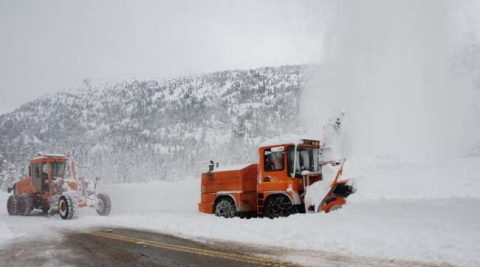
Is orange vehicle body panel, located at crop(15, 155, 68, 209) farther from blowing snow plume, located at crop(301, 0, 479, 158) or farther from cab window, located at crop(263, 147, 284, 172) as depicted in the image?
blowing snow plume, located at crop(301, 0, 479, 158)

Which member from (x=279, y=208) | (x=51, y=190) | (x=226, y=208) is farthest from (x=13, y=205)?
(x=279, y=208)

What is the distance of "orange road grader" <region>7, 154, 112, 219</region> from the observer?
17875 mm

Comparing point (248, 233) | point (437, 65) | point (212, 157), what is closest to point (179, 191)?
point (248, 233)

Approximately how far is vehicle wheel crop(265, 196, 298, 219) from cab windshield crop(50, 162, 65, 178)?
12.3m

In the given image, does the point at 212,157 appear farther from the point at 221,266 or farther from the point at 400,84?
the point at 221,266

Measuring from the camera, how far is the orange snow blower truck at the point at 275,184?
11516 millimetres

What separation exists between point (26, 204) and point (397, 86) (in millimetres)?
25684

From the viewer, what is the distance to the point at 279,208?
11.8 metres

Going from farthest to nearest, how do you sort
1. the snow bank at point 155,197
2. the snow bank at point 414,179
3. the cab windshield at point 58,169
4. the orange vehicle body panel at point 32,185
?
the snow bank at point 155,197
the cab windshield at point 58,169
the orange vehicle body panel at point 32,185
the snow bank at point 414,179

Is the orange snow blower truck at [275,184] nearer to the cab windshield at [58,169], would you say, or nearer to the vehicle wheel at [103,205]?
the vehicle wheel at [103,205]

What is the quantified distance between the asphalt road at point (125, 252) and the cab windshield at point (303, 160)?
4344mm

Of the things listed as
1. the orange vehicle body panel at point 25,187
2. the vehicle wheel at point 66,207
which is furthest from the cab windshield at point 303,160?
the orange vehicle body panel at point 25,187

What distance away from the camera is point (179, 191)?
23828 millimetres

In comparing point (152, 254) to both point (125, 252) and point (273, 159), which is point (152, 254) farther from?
point (273, 159)
